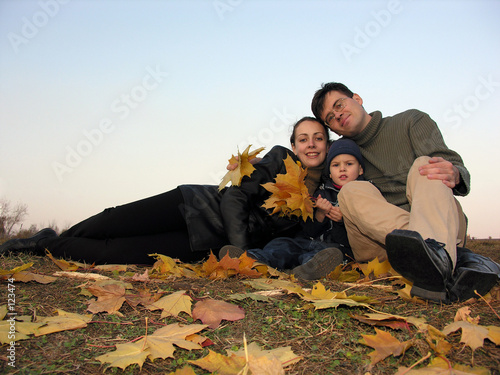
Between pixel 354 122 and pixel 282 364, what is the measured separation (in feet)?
8.32

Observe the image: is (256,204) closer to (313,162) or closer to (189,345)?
(313,162)

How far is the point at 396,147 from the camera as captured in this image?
321 centimetres

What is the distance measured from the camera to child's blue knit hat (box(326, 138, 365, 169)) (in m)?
3.18

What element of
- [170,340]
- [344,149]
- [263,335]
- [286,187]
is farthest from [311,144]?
[170,340]

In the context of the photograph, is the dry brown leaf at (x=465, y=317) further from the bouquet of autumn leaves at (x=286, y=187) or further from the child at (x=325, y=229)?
the bouquet of autumn leaves at (x=286, y=187)

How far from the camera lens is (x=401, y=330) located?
149 cm

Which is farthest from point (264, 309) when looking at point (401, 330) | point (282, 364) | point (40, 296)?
point (40, 296)

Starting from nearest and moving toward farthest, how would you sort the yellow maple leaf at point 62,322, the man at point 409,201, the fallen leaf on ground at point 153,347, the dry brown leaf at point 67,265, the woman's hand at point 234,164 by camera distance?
1. the fallen leaf on ground at point 153,347
2. the yellow maple leaf at point 62,322
3. the man at point 409,201
4. the dry brown leaf at point 67,265
5. the woman's hand at point 234,164

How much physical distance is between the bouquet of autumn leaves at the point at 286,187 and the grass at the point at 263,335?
109 centimetres

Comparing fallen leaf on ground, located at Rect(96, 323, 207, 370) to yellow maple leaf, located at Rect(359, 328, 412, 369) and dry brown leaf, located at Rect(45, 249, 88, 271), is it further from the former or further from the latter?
dry brown leaf, located at Rect(45, 249, 88, 271)

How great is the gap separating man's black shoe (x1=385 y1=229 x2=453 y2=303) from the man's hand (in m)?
0.63

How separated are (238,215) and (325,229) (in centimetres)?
84

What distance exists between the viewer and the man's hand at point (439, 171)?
2309mm

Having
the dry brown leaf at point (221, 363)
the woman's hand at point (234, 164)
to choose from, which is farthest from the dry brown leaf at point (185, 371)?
the woman's hand at point (234, 164)
